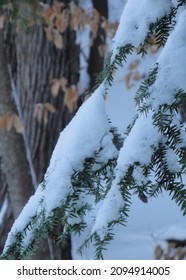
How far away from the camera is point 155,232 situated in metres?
5.96

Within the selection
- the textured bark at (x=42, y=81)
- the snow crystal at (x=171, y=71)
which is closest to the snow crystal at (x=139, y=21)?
the snow crystal at (x=171, y=71)

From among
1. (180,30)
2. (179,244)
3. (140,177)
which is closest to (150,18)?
(180,30)

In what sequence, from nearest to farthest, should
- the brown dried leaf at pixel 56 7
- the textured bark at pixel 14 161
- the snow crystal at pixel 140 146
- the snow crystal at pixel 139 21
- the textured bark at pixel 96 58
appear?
the snow crystal at pixel 140 146
the snow crystal at pixel 139 21
the textured bark at pixel 14 161
the brown dried leaf at pixel 56 7
the textured bark at pixel 96 58

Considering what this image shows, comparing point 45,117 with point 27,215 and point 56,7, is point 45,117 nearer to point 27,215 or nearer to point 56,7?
point 56,7

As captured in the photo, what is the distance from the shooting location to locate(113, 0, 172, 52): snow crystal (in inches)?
57.6

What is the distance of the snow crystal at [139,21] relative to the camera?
1463 millimetres

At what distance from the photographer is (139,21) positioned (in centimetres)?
147

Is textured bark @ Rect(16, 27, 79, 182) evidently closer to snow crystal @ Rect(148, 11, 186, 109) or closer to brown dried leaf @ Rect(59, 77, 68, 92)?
brown dried leaf @ Rect(59, 77, 68, 92)

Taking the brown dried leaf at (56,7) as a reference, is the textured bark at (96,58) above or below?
above

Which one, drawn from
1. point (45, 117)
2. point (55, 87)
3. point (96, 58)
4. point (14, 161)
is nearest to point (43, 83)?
point (55, 87)

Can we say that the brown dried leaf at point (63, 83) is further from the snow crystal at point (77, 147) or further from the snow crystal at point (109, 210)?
the snow crystal at point (109, 210)

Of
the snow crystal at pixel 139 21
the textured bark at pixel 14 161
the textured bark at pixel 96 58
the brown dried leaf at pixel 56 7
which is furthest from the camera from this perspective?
the textured bark at pixel 96 58

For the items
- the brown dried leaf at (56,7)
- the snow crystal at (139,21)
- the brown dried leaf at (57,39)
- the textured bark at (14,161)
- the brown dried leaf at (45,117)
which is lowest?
the snow crystal at (139,21)
